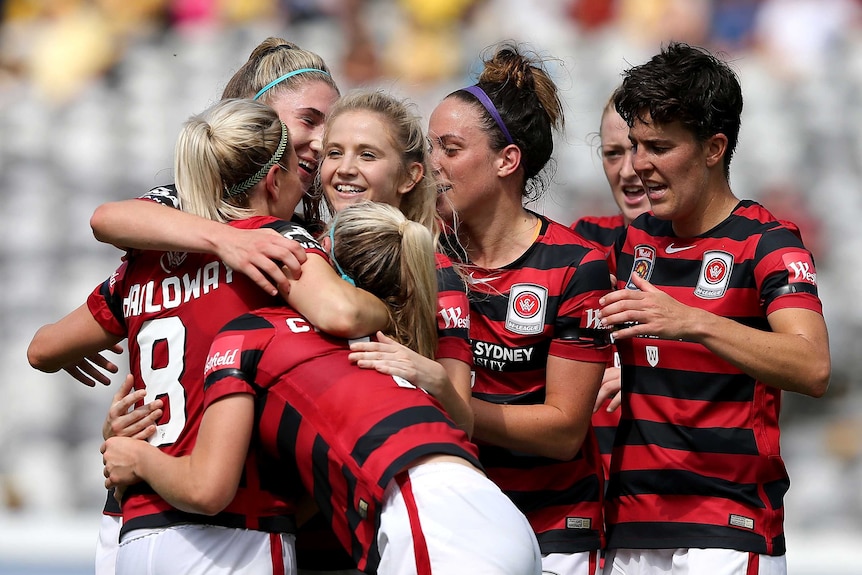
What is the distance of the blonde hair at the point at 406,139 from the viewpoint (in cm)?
286

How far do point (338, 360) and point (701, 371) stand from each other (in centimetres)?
103

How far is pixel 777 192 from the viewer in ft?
22.0

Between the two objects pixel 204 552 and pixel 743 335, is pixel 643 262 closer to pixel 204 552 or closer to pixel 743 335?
pixel 743 335

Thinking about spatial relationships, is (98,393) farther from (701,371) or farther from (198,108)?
(701,371)

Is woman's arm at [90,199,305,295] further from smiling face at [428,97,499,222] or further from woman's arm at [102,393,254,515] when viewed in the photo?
smiling face at [428,97,499,222]

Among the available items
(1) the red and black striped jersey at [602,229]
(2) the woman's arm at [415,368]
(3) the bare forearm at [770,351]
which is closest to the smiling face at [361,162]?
(2) the woman's arm at [415,368]

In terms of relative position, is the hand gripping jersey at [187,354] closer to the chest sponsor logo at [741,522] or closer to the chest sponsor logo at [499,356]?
the chest sponsor logo at [499,356]

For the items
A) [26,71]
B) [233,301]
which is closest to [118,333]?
[233,301]

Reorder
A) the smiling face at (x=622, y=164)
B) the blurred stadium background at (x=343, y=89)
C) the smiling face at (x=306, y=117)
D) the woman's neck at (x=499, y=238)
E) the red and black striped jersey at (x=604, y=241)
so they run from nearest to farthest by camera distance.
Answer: the woman's neck at (x=499, y=238), the smiling face at (x=306, y=117), the red and black striped jersey at (x=604, y=241), the smiling face at (x=622, y=164), the blurred stadium background at (x=343, y=89)

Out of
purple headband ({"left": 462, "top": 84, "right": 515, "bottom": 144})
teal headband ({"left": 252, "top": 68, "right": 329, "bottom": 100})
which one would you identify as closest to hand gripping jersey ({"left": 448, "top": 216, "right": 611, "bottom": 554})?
purple headband ({"left": 462, "top": 84, "right": 515, "bottom": 144})

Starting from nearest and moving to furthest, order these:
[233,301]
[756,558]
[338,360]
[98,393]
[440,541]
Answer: [440,541], [338,360], [233,301], [756,558], [98,393]

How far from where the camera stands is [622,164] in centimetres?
392

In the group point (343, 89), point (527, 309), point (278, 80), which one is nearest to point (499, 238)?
point (527, 309)

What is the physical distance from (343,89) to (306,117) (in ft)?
13.9
